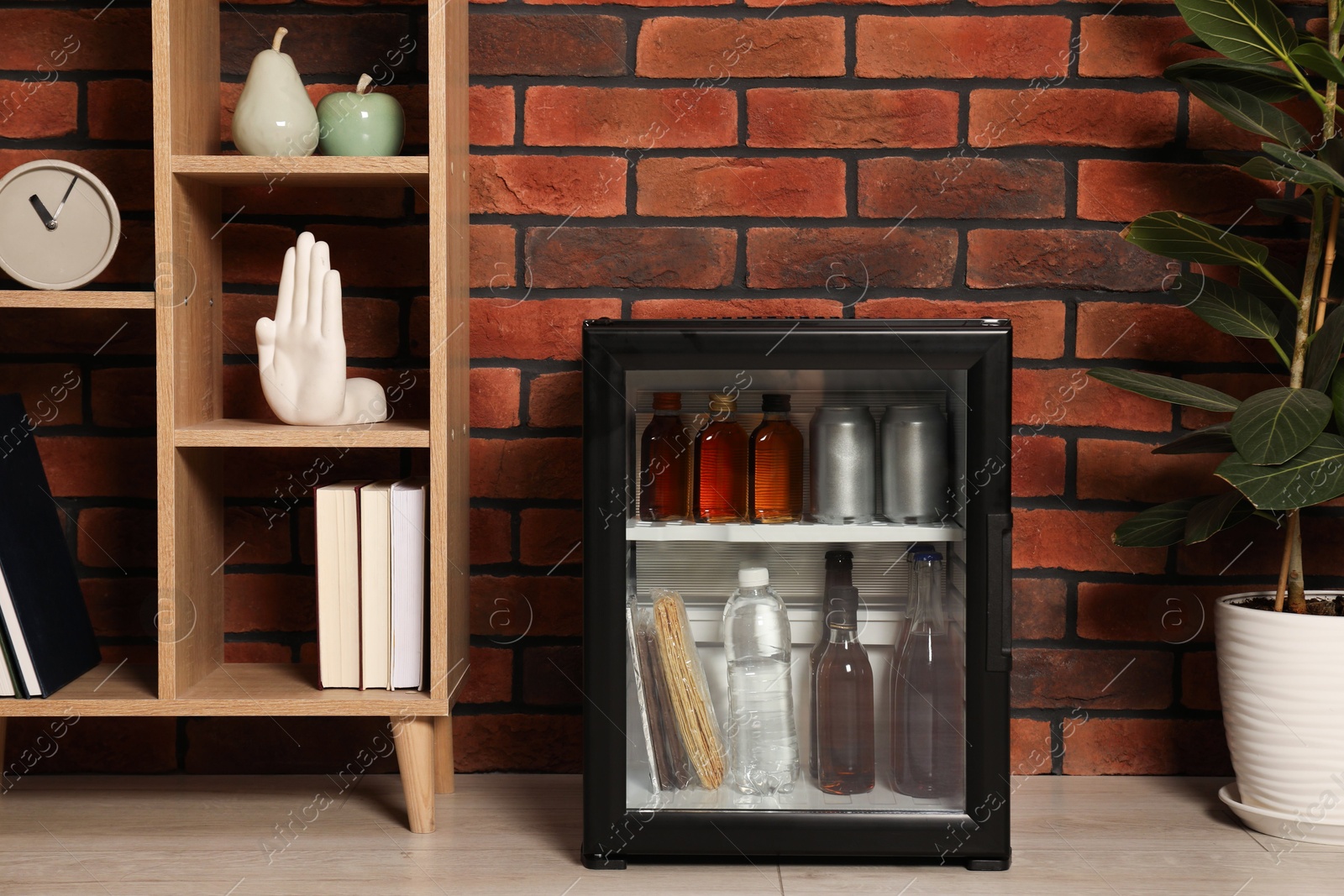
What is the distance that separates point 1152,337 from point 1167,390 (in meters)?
0.21

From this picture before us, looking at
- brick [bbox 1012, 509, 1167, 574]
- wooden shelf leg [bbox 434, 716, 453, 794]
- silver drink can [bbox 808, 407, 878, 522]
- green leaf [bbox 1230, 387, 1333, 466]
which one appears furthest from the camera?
brick [bbox 1012, 509, 1167, 574]

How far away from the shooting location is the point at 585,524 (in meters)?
1.00

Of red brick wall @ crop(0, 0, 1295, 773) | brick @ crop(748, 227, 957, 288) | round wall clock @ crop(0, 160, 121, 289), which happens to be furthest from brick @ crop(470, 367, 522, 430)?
round wall clock @ crop(0, 160, 121, 289)

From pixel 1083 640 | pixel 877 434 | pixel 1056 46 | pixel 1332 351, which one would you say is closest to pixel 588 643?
pixel 877 434

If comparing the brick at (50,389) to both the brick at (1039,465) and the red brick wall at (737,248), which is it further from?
the brick at (1039,465)

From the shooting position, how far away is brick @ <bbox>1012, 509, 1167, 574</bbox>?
132 centimetres

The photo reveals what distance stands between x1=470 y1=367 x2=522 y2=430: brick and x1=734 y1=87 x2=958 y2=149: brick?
0.45 metres

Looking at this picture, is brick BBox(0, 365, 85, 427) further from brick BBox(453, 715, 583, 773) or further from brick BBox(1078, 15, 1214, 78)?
→ brick BBox(1078, 15, 1214, 78)

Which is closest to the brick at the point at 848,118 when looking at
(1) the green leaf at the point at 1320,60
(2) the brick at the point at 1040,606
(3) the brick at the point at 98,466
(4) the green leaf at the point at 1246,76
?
(4) the green leaf at the point at 1246,76

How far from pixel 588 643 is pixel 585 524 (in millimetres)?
121

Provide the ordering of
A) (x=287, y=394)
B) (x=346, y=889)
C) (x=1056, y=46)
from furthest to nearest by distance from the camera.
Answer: (x=1056, y=46) < (x=287, y=394) < (x=346, y=889)

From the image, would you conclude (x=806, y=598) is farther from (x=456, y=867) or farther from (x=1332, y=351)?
(x=1332, y=351)

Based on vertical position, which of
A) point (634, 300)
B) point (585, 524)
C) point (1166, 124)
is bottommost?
point (585, 524)

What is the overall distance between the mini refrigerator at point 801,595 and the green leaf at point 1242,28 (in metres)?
0.47
